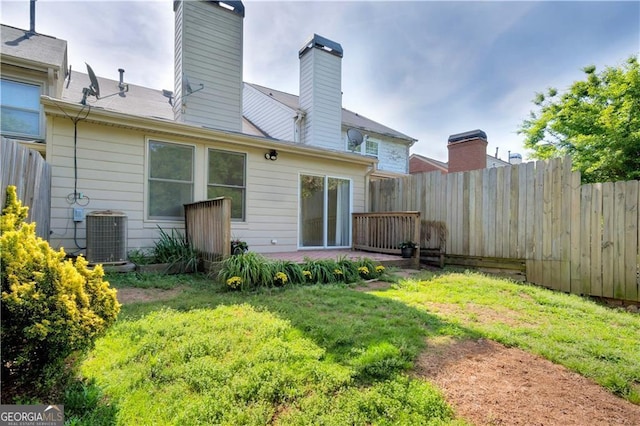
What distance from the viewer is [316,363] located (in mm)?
2195

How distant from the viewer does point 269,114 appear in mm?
13578

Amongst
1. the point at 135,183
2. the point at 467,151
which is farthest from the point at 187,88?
the point at 467,151

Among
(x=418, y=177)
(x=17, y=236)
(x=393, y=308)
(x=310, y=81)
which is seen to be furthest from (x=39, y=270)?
(x=310, y=81)

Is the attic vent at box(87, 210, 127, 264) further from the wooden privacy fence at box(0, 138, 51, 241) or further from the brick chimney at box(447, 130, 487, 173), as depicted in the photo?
the brick chimney at box(447, 130, 487, 173)

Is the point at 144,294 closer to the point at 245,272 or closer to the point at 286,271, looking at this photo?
the point at 245,272

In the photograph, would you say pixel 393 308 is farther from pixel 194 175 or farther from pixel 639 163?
pixel 639 163

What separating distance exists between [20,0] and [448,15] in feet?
36.6

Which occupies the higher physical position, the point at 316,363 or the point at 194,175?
the point at 194,175

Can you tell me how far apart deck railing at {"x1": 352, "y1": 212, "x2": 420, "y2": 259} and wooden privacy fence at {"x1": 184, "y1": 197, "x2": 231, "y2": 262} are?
3.89 meters

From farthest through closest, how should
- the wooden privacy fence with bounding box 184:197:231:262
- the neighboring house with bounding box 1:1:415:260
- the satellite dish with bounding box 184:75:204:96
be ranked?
the satellite dish with bounding box 184:75:204:96 → the neighboring house with bounding box 1:1:415:260 → the wooden privacy fence with bounding box 184:197:231:262

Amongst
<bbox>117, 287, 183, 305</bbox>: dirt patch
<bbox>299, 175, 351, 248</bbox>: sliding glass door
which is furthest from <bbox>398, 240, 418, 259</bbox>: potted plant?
<bbox>117, 287, 183, 305</bbox>: dirt patch

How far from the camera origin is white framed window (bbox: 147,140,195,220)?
5.91m

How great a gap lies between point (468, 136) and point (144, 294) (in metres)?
12.4

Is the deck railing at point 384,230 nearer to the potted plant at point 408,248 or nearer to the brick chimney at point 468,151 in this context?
the potted plant at point 408,248
